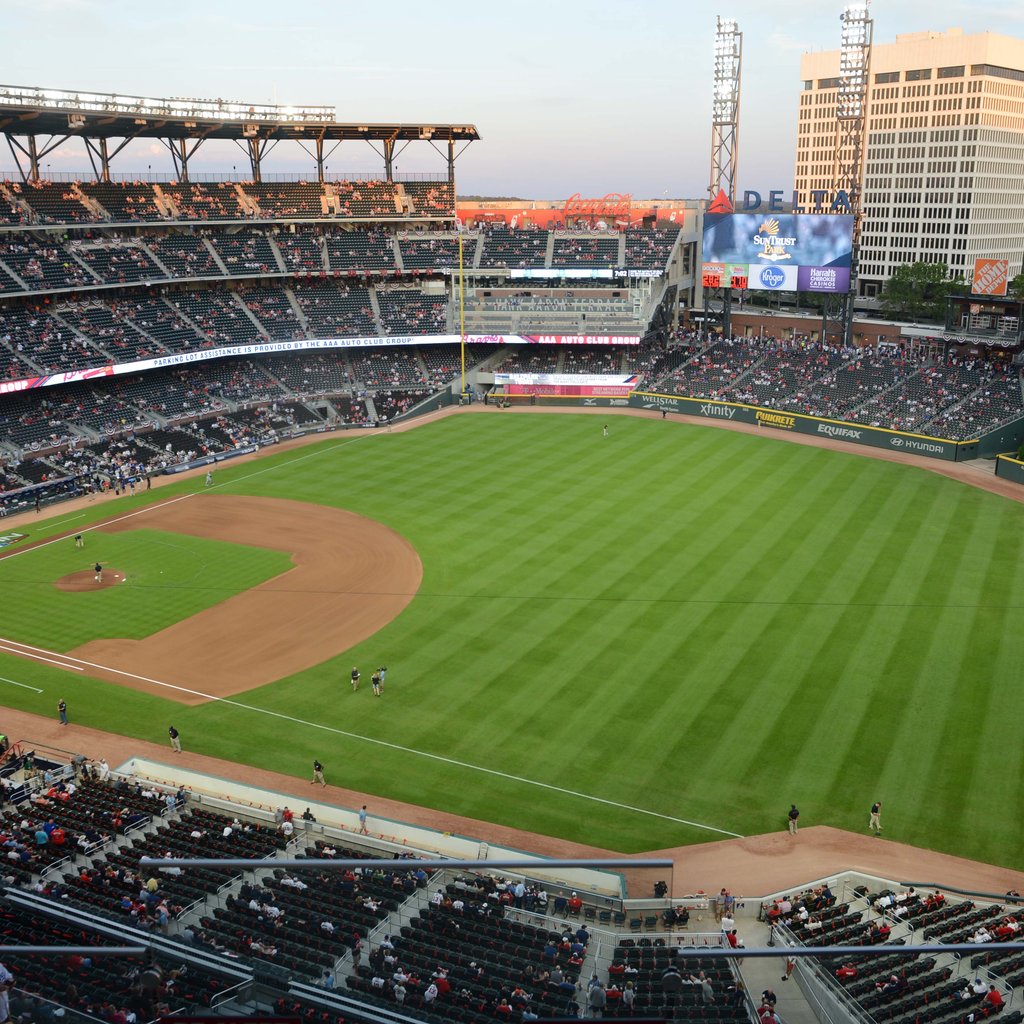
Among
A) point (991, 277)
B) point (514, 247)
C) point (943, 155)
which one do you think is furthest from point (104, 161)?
point (943, 155)

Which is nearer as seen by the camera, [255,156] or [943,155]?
[255,156]

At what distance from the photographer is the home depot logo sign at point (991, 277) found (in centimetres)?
6619

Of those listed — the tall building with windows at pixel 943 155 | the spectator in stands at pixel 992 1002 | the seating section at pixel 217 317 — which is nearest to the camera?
the spectator in stands at pixel 992 1002

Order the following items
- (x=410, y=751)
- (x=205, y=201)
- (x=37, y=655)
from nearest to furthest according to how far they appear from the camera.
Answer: (x=410, y=751) → (x=37, y=655) → (x=205, y=201)

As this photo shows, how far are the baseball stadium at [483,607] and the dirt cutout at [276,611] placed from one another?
0.29m

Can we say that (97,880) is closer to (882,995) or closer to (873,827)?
(882,995)

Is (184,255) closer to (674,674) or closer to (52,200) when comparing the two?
(52,200)

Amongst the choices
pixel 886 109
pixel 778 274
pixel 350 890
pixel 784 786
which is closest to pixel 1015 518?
pixel 784 786

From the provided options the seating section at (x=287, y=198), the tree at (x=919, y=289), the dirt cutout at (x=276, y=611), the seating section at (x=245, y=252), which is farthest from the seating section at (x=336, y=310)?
the tree at (x=919, y=289)

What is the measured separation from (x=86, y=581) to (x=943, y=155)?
150897mm

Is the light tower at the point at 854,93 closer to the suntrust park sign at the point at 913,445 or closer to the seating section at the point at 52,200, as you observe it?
the suntrust park sign at the point at 913,445

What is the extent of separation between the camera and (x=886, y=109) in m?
160

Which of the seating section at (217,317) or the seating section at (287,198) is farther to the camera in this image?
the seating section at (287,198)

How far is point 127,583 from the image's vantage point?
42.9 metres
